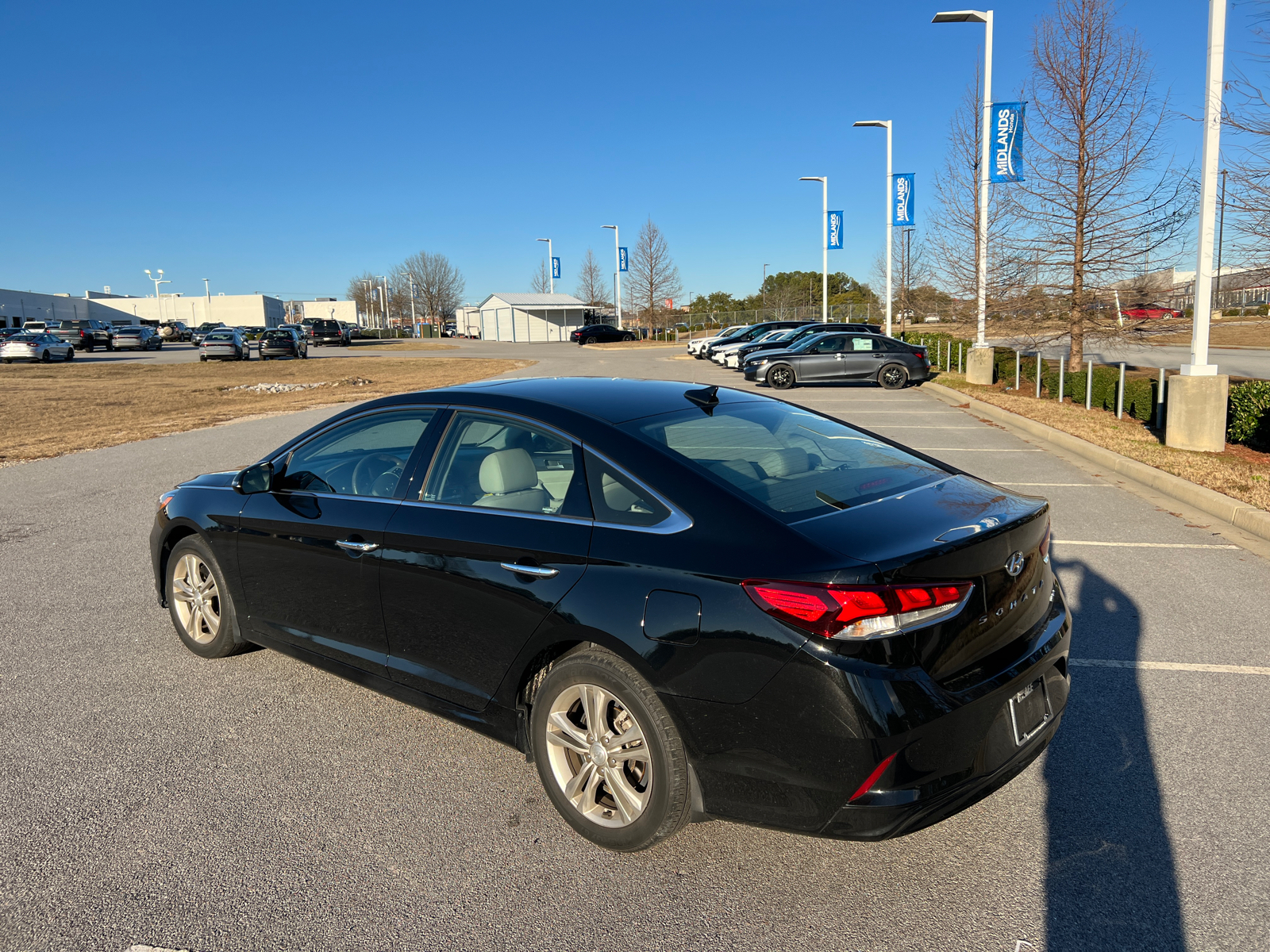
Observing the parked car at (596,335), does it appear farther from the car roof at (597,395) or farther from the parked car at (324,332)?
the car roof at (597,395)

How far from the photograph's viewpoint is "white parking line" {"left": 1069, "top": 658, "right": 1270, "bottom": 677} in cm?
469

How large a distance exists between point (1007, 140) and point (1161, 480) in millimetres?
11562

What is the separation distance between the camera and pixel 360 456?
4.49m

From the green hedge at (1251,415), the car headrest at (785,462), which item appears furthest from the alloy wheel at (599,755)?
the green hedge at (1251,415)

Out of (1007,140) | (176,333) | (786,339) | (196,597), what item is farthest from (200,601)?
(176,333)

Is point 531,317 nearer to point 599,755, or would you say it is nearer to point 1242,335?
point 1242,335

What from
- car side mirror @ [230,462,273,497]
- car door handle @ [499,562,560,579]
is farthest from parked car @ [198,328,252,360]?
car door handle @ [499,562,560,579]

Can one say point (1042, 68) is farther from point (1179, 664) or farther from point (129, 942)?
point (129, 942)

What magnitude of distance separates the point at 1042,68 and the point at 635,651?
2036 cm

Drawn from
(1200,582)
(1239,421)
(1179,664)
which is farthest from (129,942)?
(1239,421)

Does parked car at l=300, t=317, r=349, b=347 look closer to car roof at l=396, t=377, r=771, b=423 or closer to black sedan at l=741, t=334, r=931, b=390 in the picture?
black sedan at l=741, t=334, r=931, b=390

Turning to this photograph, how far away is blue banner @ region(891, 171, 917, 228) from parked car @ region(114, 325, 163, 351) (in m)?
48.2

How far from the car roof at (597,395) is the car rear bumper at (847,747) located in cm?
128

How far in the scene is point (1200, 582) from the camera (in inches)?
247
